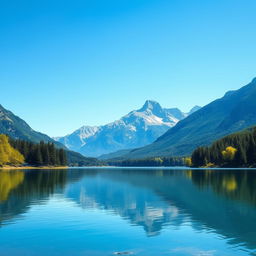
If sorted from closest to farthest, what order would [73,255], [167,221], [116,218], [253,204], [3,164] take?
1. [73,255]
2. [167,221]
3. [116,218]
4. [253,204]
5. [3,164]

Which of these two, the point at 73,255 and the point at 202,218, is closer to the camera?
the point at 73,255

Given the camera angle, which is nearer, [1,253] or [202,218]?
[1,253]

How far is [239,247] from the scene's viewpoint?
77.2 ft

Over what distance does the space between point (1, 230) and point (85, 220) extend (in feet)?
27.7

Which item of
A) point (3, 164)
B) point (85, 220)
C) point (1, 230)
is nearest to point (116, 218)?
point (85, 220)

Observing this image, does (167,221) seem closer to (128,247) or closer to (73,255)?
(128,247)

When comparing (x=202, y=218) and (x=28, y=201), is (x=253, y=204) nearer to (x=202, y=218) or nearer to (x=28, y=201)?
(x=202, y=218)

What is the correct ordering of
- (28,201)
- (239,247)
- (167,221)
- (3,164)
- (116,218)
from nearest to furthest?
(239,247) → (167,221) → (116,218) → (28,201) → (3,164)

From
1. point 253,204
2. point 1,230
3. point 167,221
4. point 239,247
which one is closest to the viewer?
point 239,247

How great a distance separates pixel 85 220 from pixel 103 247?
1117 cm

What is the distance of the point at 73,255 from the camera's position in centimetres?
2166

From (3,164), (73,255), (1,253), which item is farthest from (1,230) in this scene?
(3,164)

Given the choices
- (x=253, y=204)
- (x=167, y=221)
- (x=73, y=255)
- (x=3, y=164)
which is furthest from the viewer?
(x=3, y=164)

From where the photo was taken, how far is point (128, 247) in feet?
77.6
